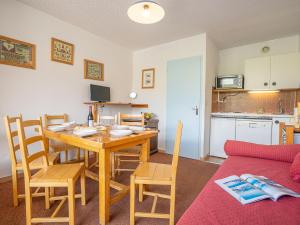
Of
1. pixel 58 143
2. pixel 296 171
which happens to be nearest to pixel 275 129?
pixel 296 171

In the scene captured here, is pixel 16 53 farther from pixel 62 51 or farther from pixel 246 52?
pixel 246 52

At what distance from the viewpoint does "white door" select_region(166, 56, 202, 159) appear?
3281mm

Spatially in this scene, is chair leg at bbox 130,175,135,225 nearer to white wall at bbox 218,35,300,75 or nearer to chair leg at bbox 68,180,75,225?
chair leg at bbox 68,180,75,225

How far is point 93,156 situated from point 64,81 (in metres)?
1.49

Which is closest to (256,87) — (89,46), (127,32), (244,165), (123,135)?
(244,165)

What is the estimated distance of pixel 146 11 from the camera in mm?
1640

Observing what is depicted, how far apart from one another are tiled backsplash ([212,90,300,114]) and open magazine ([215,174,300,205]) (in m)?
2.93

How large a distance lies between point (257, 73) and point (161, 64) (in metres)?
1.94

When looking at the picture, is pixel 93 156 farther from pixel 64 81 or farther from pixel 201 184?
pixel 201 184

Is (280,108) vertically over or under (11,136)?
over

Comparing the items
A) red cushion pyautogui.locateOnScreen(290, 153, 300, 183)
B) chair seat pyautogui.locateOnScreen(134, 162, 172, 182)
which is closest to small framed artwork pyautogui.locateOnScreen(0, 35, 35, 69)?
chair seat pyautogui.locateOnScreen(134, 162, 172, 182)

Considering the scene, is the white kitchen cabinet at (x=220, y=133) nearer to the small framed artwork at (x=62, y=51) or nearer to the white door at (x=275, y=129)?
the white door at (x=275, y=129)

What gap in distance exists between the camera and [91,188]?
2.05 metres

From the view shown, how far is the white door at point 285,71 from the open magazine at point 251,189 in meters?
2.76
